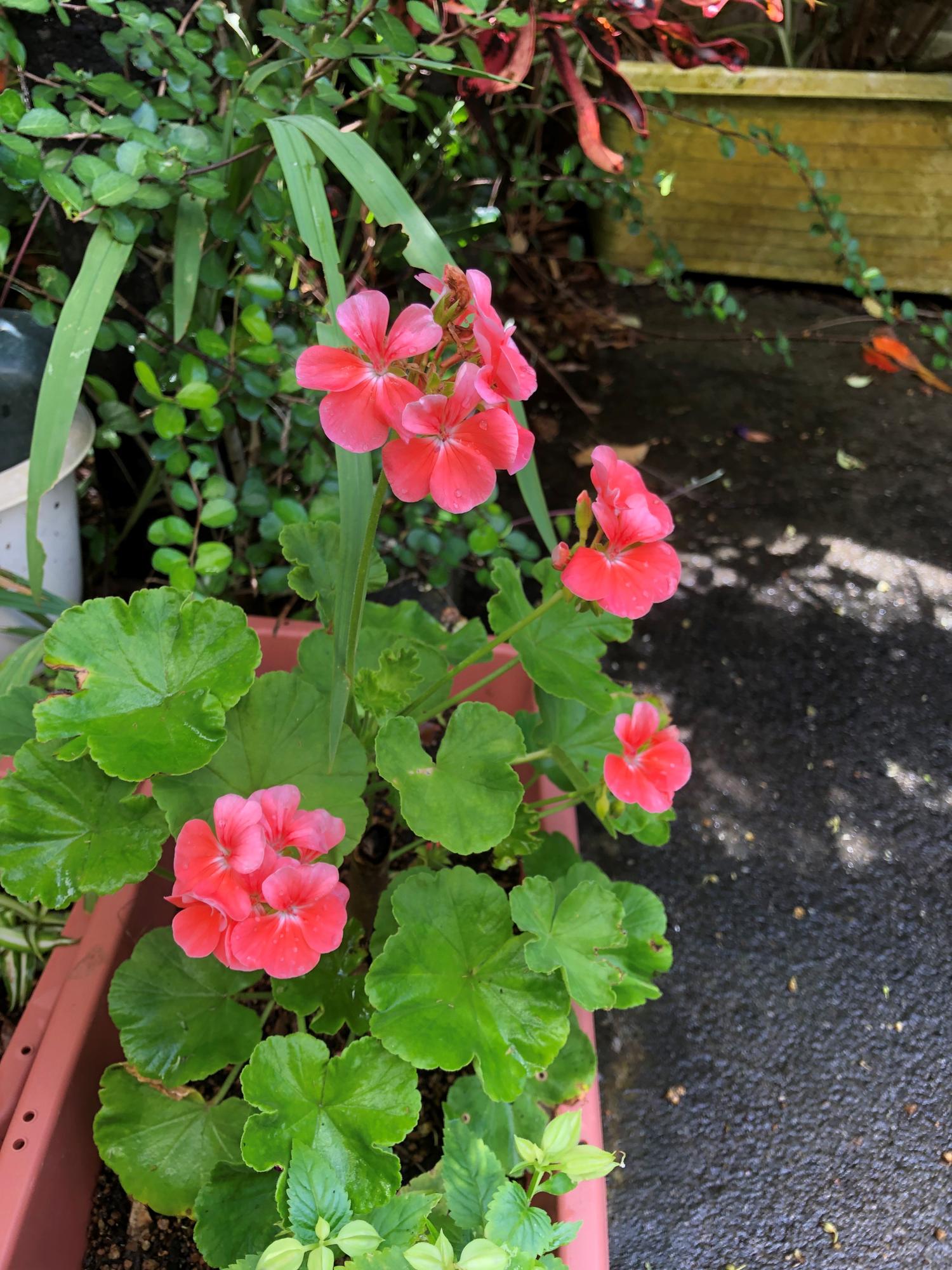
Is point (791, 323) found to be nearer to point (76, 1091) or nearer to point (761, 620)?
point (761, 620)

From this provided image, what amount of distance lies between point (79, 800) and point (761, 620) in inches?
53.2

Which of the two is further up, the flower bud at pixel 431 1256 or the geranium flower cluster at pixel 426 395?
the geranium flower cluster at pixel 426 395

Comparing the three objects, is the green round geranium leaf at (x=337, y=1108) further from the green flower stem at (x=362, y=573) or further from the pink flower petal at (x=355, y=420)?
the pink flower petal at (x=355, y=420)

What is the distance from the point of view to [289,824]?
65cm

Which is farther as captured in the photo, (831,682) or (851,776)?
(831,682)

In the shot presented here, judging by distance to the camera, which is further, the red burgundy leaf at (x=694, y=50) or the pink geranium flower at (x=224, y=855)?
the red burgundy leaf at (x=694, y=50)

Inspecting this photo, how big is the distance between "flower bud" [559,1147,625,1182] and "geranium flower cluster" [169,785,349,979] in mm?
237

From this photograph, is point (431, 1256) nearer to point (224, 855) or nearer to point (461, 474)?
point (224, 855)

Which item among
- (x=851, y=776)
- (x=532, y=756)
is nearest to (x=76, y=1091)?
(x=532, y=756)

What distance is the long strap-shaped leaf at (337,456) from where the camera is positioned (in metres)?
0.61

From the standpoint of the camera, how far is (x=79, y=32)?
3.14 ft

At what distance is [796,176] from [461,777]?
2456 millimetres

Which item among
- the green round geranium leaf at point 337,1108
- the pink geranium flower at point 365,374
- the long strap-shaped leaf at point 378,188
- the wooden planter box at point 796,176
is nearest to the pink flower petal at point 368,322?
the pink geranium flower at point 365,374

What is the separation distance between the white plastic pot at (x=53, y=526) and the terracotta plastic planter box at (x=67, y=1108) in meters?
0.37
